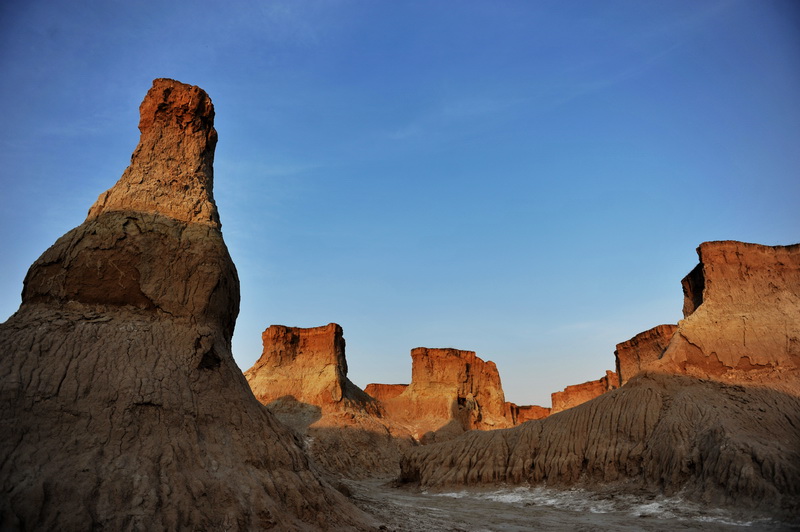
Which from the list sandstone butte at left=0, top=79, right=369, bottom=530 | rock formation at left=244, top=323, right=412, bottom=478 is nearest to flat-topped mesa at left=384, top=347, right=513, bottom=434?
rock formation at left=244, top=323, right=412, bottom=478

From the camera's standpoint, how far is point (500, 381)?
6322 cm

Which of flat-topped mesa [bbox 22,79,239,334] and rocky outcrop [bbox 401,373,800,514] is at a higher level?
flat-topped mesa [bbox 22,79,239,334]

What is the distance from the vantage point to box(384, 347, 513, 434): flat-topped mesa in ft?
178

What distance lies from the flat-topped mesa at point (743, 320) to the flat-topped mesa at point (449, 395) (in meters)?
29.7

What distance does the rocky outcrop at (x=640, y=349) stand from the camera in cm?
4628

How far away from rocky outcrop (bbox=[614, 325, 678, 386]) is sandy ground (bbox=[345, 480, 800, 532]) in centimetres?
2767

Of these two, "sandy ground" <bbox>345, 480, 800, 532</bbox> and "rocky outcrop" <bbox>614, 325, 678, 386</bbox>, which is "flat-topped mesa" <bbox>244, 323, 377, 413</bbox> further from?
"sandy ground" <bbox>345, 480, 800, 532</bbox>

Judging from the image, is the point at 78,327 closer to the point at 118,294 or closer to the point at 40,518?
the point at 118,294

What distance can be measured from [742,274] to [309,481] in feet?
78.9

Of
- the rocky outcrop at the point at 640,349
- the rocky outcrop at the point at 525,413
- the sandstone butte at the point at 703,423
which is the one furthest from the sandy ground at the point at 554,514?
the rocky outcrop at the point at 525,413

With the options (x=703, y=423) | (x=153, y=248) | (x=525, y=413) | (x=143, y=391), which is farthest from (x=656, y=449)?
(x=525, y=413)

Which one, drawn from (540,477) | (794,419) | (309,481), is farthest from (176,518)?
(794,419)

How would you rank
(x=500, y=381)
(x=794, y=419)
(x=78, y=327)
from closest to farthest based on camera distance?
(x=78, y=327) → (x=794, y=419) → (x=500, y=381)

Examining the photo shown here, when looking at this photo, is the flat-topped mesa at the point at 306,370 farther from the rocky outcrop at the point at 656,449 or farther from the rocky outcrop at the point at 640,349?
the rocky outcrop at the point at 640,349
